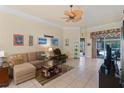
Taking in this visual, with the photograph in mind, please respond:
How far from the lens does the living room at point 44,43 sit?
3972mm

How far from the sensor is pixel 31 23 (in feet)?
20.7

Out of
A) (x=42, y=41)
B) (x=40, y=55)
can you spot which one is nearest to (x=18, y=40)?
(x=40, y=55)

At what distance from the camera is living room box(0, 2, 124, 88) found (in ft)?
13.0

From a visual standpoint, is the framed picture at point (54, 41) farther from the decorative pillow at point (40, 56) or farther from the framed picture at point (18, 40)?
the framed picture at point (18, 40)

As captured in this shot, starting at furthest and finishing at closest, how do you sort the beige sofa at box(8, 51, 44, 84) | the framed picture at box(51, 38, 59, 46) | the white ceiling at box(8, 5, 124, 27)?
the framed picture at box(51, 38, 59, 46) → the white ceiling at box(8, 5, 124, 27) → the beige sofa at box(8, 51, 44, 84)

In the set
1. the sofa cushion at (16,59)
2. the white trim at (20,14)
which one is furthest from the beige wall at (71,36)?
the sofa cushion at (16,59)

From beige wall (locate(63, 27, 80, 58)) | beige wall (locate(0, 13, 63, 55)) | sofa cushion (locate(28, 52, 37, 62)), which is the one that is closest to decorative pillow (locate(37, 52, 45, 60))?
sofa cushion (locate(28, 52, 37, 62))

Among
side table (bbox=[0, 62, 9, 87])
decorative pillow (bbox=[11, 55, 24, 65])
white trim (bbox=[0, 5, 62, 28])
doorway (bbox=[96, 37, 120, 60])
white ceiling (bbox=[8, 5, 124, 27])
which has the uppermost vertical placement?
white ceiling (bbox=[8, 5, 124, 27])

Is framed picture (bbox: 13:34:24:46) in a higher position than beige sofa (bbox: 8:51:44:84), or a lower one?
higher

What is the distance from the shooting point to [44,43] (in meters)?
7.53

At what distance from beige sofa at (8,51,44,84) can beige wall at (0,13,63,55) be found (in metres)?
0.40

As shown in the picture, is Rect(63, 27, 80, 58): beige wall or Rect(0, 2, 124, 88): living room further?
Rect(63, 27, 80, 58): beige wall

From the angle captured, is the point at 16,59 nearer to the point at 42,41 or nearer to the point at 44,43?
the point at 42,41

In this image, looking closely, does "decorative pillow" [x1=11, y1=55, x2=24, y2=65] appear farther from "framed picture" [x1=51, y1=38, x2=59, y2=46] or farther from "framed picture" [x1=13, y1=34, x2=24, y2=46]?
"framed picture" [x1=51, y1=38, x2=59, y2=46]
